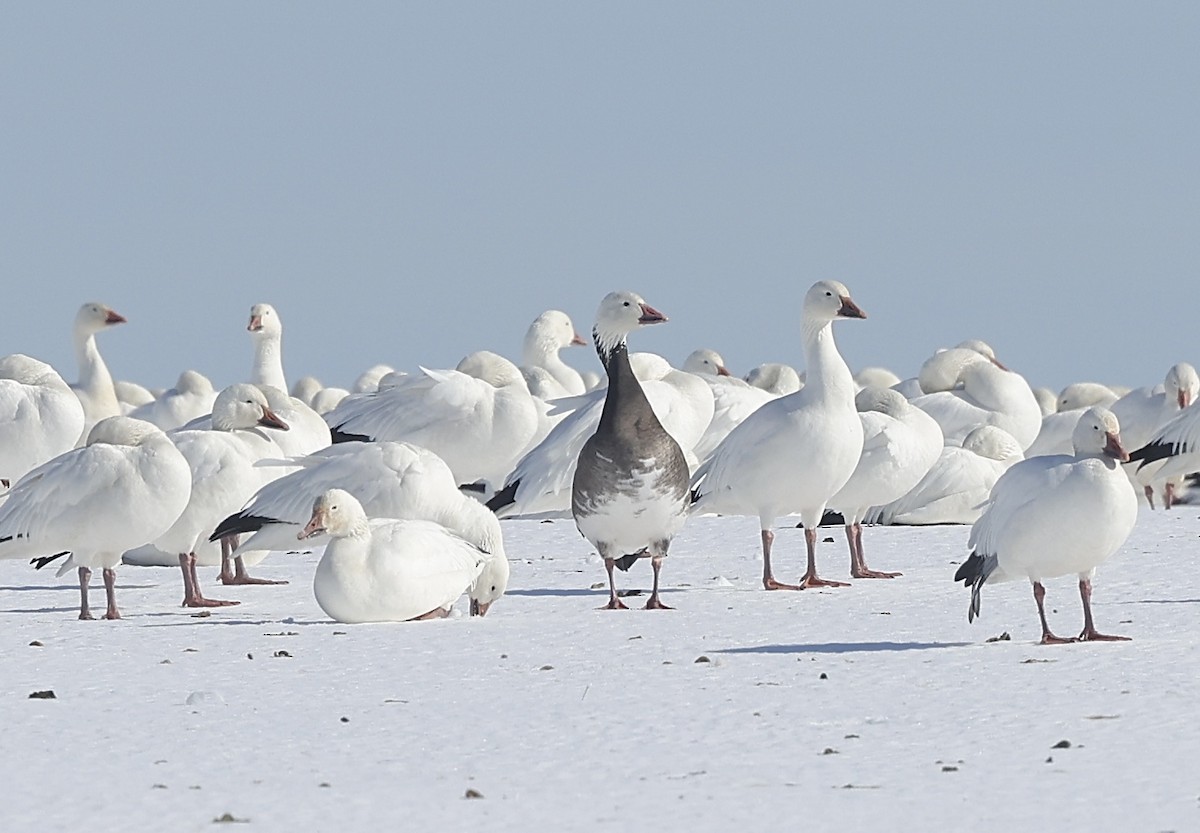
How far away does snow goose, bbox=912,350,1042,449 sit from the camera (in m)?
18.1

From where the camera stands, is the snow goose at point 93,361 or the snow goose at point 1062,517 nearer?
the snow goose at point 1062,517

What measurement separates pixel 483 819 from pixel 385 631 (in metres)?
3.69

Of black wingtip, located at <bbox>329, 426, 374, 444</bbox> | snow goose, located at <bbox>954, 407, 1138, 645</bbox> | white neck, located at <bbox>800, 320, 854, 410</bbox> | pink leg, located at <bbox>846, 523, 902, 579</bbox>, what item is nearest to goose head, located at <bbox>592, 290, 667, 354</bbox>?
white neck, located at <bbox>800, 320, 854, 410</bbox>

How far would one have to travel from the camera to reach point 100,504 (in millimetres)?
9125

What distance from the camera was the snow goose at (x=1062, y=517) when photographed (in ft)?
25.3

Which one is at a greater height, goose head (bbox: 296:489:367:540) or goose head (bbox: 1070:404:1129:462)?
goose head (bbox: 1070:404:1129:462)

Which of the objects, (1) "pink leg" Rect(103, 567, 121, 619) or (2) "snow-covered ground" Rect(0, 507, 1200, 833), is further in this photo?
(1) "pink leg" Rect(103, 567, 121, 619)

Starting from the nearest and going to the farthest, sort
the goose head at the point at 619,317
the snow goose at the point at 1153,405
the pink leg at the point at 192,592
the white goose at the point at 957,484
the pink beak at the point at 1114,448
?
the pink beak at the point at 1114,448
the pink leg at the point at 192,592
the goose head at the point at 619,317
the white goose at the point at 957,484
the snow goose at the point at 1153,405

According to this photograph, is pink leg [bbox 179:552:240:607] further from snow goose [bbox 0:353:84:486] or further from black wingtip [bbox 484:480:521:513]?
snow goose [bbox 0:353:84:486]

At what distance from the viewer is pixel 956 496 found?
542 inches

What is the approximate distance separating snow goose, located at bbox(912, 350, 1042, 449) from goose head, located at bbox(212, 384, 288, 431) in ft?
24.3

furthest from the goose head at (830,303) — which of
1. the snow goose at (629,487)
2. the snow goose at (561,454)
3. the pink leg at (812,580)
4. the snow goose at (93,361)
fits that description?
the snow goose at (93,361)

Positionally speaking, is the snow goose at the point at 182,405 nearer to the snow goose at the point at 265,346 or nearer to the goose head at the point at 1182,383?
the snow goose at the point at 265,346

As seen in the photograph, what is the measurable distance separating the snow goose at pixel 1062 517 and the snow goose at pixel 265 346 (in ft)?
40.5
